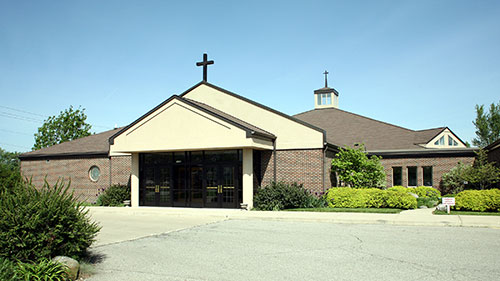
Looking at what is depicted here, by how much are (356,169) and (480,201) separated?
6.21 metres

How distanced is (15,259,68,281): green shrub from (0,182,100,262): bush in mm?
329

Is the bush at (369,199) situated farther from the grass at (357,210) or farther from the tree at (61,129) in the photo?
the tree at (61,129)

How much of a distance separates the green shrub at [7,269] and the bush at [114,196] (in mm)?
15664

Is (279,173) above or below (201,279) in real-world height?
above

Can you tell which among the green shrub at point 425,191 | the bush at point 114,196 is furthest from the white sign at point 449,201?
the bush at point 114,196

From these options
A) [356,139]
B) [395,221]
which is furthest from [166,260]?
[356,139]

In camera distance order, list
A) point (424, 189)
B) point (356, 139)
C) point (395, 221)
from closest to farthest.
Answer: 1. point (395, 221)
2. point (424, 189)
3. point (356, 139)

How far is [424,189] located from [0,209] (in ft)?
70.8

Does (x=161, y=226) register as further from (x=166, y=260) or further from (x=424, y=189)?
(x=424, y=189)

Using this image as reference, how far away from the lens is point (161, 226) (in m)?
14.0

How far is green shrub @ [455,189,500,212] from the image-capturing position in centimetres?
1617

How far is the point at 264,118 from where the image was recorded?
21.2 metres

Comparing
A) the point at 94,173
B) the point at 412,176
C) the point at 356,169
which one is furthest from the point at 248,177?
the point at 412,176

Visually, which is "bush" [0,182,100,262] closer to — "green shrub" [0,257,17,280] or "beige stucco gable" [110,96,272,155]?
"green shrub" [0,257,17,280]
